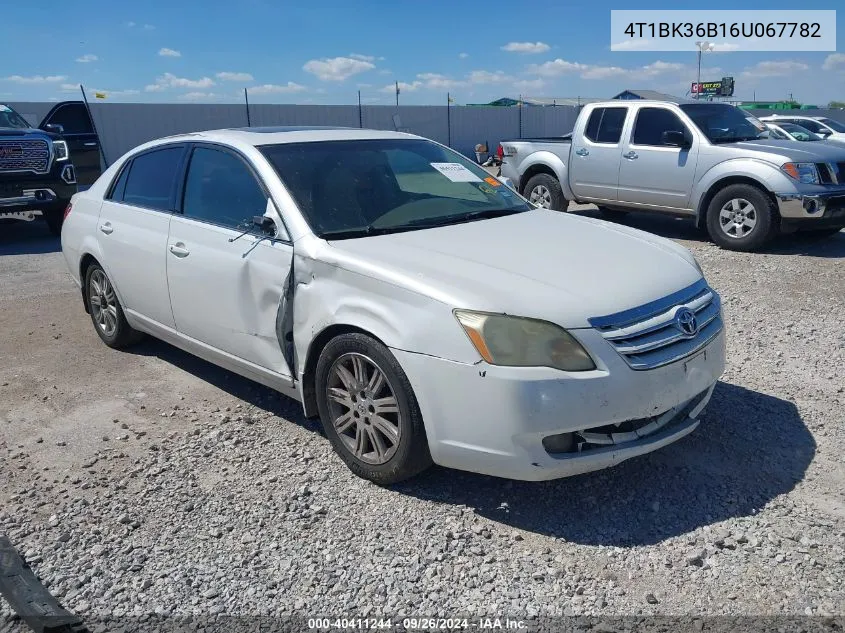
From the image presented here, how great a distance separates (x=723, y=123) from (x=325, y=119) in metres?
18.7

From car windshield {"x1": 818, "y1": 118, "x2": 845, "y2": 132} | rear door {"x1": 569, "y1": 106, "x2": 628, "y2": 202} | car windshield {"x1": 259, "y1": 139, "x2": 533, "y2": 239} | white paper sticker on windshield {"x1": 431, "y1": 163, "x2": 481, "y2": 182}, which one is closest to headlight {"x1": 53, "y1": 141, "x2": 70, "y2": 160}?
rear door {"x1": 569, "y1": 106, "x2": 628, "y2": 202}

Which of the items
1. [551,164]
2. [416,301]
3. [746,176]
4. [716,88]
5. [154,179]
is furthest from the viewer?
[716,88]

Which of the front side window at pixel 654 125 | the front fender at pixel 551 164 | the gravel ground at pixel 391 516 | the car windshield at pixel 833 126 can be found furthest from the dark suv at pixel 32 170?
the car windshield at pixel 833 126

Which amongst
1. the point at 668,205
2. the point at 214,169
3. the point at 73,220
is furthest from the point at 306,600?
the point at 668,205

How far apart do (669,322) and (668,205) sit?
256 inches

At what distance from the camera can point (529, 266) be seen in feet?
10.8

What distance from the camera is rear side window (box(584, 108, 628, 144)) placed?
967 centimetres

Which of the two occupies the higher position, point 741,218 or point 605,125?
point 605,125

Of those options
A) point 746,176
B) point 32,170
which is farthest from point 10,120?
point 746,176

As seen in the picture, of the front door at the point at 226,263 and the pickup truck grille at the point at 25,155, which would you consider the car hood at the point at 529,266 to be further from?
the pickup truck grille at the point at 25,155

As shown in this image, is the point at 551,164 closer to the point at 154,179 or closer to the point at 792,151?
the point at 792,151

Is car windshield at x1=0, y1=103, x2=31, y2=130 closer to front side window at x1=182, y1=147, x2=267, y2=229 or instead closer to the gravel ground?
the gravel ground

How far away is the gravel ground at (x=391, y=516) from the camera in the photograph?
270cm

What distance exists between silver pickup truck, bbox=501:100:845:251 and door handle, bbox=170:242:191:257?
6528mm
